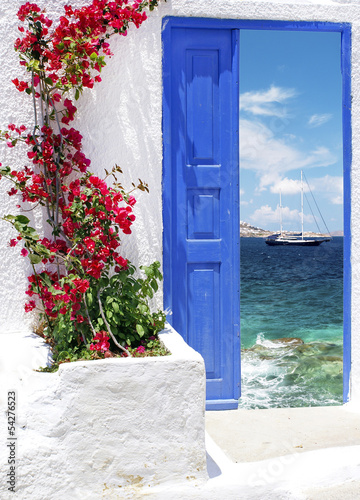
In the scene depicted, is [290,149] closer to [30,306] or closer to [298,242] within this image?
[298,242]

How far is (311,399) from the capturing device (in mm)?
9156

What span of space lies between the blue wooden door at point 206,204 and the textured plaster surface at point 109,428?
1.09 m

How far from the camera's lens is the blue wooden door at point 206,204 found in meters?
3.60

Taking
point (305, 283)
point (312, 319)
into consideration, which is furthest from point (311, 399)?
point (305, 283)

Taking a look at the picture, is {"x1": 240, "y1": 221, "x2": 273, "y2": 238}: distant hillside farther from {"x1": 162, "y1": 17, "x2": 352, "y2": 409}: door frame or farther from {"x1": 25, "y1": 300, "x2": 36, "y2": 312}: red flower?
{"x1": 25, "y1": 300, "x2": 36, "y2": 312}: red flower

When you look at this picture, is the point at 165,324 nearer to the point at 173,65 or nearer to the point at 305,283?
the point at 173,65

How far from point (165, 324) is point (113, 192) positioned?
94 centimetres

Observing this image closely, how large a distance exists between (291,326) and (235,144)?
20.1m

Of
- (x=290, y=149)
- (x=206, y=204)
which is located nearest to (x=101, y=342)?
(x=206, y=204)

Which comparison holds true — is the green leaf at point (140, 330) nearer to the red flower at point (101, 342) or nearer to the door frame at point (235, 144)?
the red flower at point (101, 342)

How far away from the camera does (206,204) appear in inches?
145

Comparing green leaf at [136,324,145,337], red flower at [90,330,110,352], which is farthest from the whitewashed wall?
red flower at [90,330,110,352]

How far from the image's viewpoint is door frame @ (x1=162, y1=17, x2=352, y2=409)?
352cm

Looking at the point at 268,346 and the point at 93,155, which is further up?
the point at 93,155
